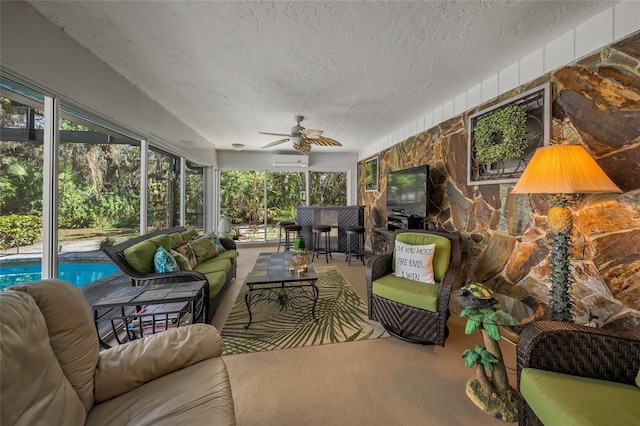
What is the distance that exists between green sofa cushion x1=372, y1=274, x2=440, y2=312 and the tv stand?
1.34 metres

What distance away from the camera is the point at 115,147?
2.73m

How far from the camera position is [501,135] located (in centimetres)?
244

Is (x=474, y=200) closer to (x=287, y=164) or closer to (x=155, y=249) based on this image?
(x=155, y=249)

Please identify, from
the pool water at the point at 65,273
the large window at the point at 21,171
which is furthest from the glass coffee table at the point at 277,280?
the large window at the point at 21,171

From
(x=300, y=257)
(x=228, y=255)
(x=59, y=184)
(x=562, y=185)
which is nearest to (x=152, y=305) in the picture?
(x=59, y=184)

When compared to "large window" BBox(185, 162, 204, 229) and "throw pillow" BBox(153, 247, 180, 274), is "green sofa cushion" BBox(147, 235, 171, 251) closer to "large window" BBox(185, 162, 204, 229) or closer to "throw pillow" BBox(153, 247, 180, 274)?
"throw pillow" BBox(153, 247, 180, 274)

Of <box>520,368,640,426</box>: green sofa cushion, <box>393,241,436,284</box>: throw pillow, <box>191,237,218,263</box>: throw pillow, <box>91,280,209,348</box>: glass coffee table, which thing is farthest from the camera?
<box>191,237,218,263</box>: throw pillow

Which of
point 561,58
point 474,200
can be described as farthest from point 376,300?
point 561,58

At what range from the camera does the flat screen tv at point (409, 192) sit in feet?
11.3

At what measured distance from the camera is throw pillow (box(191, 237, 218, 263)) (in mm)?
3320

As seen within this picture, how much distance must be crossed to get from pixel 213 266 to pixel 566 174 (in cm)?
343

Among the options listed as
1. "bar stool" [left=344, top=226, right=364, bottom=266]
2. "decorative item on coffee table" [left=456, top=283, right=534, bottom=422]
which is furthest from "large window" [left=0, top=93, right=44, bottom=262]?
"bar stool" [left=344, top=226, right=364, bottom=266]

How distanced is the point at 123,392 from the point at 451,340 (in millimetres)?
2506

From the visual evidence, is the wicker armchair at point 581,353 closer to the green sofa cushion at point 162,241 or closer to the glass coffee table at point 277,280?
the glass coffee table at point 277,280
